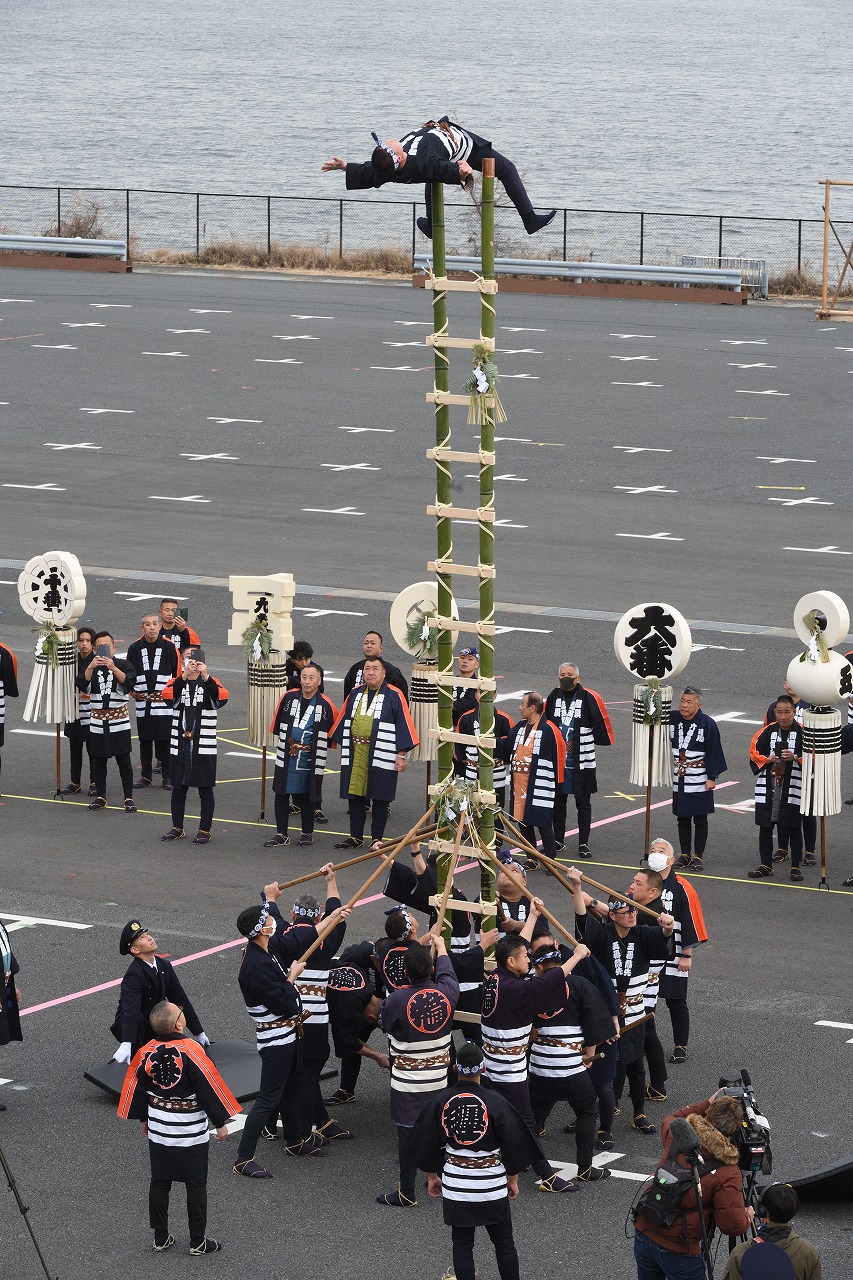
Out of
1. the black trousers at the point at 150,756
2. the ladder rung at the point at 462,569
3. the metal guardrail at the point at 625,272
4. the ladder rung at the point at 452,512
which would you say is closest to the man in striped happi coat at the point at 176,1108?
the ladder rung at the point at 462,569

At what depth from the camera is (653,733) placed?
21.1 meters

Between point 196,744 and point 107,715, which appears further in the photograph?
point 107,715

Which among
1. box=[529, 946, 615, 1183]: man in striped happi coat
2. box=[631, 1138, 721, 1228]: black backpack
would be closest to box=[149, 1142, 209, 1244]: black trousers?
box=[529, 946, 615, 1183]: man in striped happi coat

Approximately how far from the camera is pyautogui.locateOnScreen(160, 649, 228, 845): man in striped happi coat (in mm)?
21672

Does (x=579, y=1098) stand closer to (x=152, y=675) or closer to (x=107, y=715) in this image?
(x=107, y=715)

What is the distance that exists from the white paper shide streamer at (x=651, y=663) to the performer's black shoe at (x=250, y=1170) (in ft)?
25.6

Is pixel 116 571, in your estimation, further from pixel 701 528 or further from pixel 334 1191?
pixel 334 1191

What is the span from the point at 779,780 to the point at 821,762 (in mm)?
748

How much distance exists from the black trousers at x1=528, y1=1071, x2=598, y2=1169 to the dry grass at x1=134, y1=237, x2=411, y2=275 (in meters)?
53.6

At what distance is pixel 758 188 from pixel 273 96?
65.7m

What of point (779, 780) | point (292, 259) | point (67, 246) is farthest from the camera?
point (292, 259)

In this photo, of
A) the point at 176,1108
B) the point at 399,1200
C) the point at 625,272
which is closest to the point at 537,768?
the point at 399,1200

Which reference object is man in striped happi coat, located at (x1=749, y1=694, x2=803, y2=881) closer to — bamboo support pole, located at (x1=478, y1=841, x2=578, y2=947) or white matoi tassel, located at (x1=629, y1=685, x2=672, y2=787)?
white matoi tassel, located at (x1=629, y1=685, x2=672, y2=787)

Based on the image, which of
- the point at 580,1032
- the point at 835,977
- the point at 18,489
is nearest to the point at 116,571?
the point at 18,489
